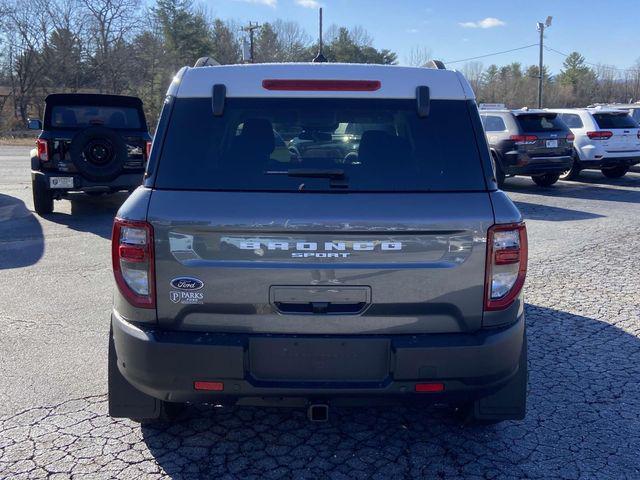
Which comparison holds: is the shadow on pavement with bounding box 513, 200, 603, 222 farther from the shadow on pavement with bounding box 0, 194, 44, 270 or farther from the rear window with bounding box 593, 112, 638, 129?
the shadow on pavement with bounding box 0, 194, 44, 270

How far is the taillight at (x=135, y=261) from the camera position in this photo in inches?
103

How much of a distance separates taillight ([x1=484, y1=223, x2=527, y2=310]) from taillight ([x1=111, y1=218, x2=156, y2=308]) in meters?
1.47

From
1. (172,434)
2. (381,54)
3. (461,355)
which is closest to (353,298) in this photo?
(461,355)

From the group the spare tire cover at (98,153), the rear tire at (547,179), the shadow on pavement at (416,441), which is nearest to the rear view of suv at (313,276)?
the shadow on pavement at (416,441)

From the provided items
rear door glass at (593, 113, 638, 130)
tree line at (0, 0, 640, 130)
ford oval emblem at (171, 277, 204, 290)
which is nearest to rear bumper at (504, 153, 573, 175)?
rear door glass at (593, 113, 638, 130)

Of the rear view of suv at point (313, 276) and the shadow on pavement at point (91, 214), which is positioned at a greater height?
the rear view of suv at point (313, 276)

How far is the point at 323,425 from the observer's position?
3.48 m

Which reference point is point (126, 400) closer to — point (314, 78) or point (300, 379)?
point (300, 379)

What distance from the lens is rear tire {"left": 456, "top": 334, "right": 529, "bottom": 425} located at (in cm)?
305

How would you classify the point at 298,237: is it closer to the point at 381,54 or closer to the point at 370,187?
the point at 370,187

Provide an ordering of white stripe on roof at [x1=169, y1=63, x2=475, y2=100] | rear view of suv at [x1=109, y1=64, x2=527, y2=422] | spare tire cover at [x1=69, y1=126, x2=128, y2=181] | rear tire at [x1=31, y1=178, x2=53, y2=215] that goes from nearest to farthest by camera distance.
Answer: rear view of suv at [x1=109, y1=64, x2=527, y2=422]
white stripe on roof at [x1=169, y1=63, x2=475, y2=100]
spare tire cover at [x1=69, y1=126, x2=128, y2=181]
rear tire at [x1=31, y1=178, x2=53, y2=215]

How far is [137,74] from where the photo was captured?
51.9m

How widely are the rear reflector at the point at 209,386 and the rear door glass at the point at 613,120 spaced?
581 inches

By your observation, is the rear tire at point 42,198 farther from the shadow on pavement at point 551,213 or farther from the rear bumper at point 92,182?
the shadow on pavement at point 551,213
